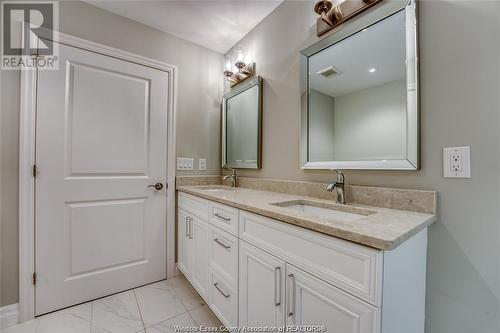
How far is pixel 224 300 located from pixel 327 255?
0.83 m

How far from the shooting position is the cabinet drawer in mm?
1188

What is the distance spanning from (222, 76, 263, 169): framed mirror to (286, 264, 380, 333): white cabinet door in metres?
1.13

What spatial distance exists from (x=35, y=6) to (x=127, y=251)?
1.93m

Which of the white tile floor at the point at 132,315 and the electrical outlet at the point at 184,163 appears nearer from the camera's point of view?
the white tile floor at the point at 132,315

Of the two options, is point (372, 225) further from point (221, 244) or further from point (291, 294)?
point (221, 244)

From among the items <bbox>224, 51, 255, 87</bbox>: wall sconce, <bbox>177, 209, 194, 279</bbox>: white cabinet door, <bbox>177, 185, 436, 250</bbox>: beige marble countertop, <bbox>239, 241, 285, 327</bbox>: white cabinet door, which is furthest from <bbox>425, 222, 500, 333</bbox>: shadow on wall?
<bbox>224, 51, 255, 87</bbox>: wall sconce

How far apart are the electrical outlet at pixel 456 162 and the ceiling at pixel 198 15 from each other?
62.0 inches

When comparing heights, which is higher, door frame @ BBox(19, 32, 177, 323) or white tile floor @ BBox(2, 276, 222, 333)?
door frame @ BBox(19, 32, 177, 323)

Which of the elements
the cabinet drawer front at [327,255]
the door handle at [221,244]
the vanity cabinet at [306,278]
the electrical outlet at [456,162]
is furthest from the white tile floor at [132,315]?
the electrical outlet at [456,162]

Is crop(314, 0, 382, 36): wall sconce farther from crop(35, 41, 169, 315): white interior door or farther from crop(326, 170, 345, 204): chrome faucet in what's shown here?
crop(35, 41, 169, 315): white interior door

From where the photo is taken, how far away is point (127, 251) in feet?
6.04

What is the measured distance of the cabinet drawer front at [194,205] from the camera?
1.52m

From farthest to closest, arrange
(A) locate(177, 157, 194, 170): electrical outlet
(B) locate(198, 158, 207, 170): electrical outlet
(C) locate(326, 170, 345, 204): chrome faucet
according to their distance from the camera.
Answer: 1. (B) locate(198, 158, 207, 170): electrical outlet
2. (A) locate(177, 157, 194, 170): electrical outlet
3. (C) locate(326, 170, 345, 204): chrome faucet

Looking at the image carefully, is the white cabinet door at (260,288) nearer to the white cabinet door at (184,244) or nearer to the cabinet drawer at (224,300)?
the cabinet drawer at (224,300)
